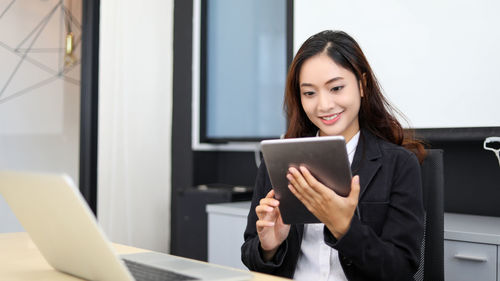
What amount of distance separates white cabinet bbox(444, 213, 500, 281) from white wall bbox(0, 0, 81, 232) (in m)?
2.06

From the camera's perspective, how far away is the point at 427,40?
221 centimetres

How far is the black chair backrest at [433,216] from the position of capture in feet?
4.49

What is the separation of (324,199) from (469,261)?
2.82ft

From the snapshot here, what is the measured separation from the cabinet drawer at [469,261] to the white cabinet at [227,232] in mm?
921

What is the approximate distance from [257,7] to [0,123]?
148 centimetres

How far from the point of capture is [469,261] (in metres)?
1.76

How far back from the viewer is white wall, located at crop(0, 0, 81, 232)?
2.82 m

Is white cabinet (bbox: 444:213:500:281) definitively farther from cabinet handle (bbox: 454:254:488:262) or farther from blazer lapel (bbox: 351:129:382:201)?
blazer lapel (bbox: 351:129:382:201)

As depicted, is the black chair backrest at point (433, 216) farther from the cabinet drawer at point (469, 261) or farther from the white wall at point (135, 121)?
the white wall at point (135, 121)

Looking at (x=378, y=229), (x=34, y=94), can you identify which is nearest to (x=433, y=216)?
(x=378, y=229)

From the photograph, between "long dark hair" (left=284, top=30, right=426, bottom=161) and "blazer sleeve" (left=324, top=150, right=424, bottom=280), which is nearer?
"blazer sleeve" (left=324, top=150, right=424, bottom=280)

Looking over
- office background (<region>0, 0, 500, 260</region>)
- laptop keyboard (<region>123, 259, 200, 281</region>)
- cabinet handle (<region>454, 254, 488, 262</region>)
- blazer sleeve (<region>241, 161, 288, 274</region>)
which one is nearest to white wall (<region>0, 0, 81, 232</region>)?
office background (<region>0, 0, 500, 260</region>)

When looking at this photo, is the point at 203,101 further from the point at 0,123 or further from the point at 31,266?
the point at 31,266

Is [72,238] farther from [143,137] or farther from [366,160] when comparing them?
[143,137]
